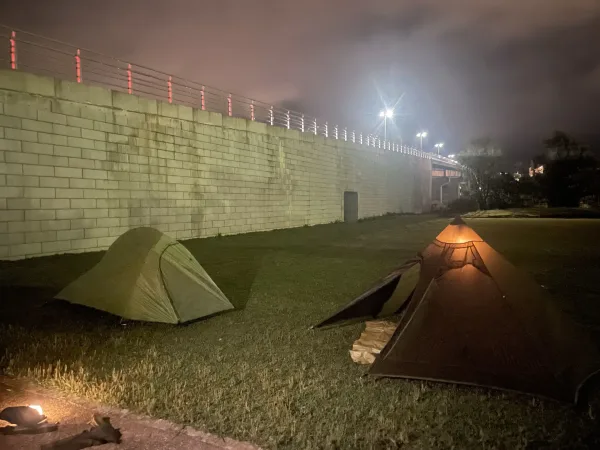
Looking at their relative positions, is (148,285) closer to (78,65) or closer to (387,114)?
(78,65)

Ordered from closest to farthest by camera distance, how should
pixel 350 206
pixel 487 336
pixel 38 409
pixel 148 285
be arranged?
pixel 38 409 → pixel 487 336 → pixel 148 285 → pixel 350 206

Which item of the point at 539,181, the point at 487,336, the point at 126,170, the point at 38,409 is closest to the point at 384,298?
the point at 487,336

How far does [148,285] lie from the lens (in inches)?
245

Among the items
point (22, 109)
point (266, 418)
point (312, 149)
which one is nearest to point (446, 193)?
point (312, 149)

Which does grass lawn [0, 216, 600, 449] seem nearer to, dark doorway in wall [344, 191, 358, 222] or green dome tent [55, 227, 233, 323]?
green dome tent [55, 227, 233, 323]

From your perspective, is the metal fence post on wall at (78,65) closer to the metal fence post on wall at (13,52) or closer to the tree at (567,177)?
the metal fence post on wall at (13,52)

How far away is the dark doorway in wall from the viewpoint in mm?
28750

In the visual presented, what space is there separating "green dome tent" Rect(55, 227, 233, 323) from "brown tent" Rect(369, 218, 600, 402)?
320 centimetres

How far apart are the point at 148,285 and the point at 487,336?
4.40m

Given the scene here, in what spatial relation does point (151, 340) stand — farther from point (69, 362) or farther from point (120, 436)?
point (120, 436)

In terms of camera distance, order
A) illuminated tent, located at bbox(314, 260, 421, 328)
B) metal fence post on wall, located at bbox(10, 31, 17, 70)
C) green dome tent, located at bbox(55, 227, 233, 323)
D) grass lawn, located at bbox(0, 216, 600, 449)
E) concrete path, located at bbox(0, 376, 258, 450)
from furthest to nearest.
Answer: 1. metal fence post on wall, located at bbox(10, 31, 17, 70)
2. green dome tent, located at bbox(55, 227, 233, 323)
3. illuminated tent, located at bbox(314, 260, 421, 328)
4. grass lawn, located at bbox(0, 216, 600, 449)
5. concrete path, located at bbox(0, 376, 258, 450)

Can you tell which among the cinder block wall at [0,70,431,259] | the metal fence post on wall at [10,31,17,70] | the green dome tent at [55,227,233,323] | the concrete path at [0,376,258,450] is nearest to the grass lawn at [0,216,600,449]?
the concrete path at [0,376,258,450]

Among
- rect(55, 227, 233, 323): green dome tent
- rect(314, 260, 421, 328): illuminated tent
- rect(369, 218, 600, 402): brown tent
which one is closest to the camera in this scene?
rect(369, 218, 600, 402): brown tent

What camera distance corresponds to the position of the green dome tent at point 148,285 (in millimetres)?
6133
